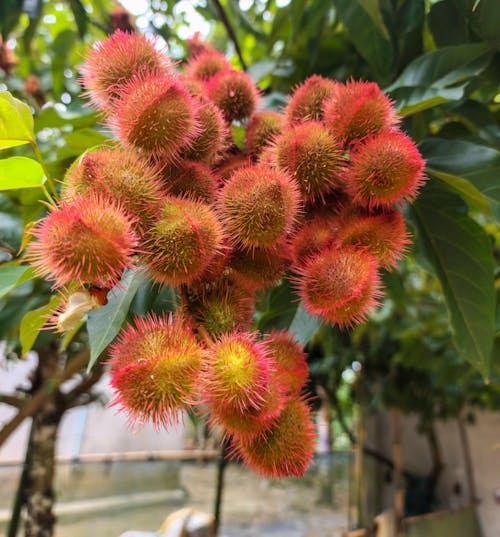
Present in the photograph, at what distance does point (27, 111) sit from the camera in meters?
0.47

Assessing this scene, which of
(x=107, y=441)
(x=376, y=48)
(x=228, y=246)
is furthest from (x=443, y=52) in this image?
(x=107, y=441)

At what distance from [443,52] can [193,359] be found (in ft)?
1.73

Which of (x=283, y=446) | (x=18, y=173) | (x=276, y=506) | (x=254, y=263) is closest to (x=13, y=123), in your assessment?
(x=18, y=173)

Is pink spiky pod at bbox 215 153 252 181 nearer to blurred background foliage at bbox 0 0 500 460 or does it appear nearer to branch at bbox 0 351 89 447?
blurred background foliage at bbox 0 0 500 460

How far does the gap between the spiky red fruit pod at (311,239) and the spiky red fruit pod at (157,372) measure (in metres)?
0.13

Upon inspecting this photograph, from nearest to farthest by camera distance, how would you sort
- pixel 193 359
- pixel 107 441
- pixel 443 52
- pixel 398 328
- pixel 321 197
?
pixel 193 359, pixel 321 197, pixel 443 52, pixel 398 328, pixel 107 441

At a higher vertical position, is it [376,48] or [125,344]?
[376,48]

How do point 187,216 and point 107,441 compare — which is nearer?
point 187,216

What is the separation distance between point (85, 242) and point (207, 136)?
0.18 metres

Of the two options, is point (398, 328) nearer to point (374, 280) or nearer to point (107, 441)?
point (374, 280)

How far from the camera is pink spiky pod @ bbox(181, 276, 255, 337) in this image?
0.39m

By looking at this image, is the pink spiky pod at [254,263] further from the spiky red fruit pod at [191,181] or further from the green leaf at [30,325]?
the green leaf at [30,325]

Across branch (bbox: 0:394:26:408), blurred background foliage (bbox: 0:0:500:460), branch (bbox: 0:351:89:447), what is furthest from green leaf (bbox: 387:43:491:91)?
branch (bbox: 0:394:26:408)

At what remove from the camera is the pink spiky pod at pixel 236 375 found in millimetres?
347
